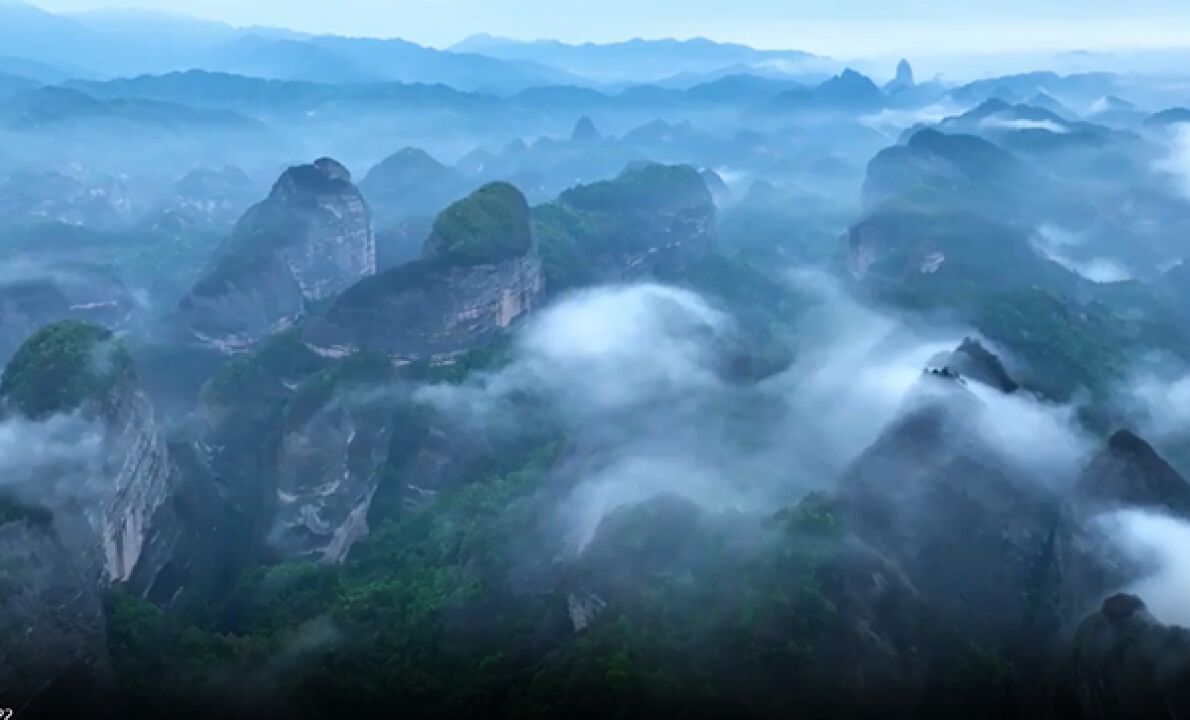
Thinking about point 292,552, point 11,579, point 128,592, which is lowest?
point 292,552

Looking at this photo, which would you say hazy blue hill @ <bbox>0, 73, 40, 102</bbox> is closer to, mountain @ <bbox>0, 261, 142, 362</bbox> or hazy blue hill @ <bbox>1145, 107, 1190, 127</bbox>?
mountain @ <bbox>0, 261, 142, 362</bbox>

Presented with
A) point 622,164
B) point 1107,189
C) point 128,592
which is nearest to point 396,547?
point 128,592

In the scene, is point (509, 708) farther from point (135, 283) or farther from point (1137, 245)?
point (1137, 245)

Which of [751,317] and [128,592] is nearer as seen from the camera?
[128,592]

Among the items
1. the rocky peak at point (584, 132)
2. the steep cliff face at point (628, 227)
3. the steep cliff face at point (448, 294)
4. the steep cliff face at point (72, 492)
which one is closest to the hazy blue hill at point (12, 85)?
the rocky peak at point (584, 132)

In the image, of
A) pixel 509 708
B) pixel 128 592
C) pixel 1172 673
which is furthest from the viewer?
pixel 128 592

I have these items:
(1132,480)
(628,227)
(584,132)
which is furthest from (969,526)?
(584,132)
